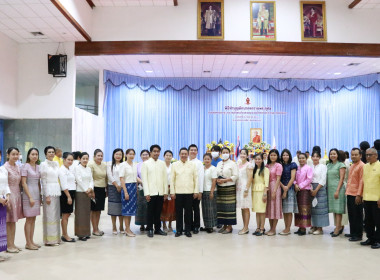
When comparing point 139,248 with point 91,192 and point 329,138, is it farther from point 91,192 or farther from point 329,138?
point 329,138

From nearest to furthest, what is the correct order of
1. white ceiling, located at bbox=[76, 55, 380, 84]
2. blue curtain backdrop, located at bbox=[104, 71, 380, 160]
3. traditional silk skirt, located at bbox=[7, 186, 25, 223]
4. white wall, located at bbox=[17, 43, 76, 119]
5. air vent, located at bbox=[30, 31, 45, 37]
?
traditional silk skirt, located at bbox=[7, 186, 25, 223] < air vent, located at bbox=[30, 31, 45, 37] < white wall, located at bbox=[17, 43, 76, 119] < white ceiling, located at bbox=[76, 55, 380, 84] < blue curtain backdrop, located at bbox=[104, 71, 380, 160]

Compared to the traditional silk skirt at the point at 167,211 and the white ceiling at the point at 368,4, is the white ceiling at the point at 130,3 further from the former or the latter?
the traditional silk skirt at the point at 167,211

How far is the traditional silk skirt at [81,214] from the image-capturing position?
18.0 ft

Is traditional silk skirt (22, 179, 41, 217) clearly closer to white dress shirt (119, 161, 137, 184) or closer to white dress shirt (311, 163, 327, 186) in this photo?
white dress shirt (119, 161, 137, 184)

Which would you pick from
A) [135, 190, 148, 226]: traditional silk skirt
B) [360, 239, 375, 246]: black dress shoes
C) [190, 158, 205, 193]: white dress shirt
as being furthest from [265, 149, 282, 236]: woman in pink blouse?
[135, 190, 148, 226]: traditional silk skirt

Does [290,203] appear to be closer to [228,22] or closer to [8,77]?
[228,22]

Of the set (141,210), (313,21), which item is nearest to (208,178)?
(141,210)

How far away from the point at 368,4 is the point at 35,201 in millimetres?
9218

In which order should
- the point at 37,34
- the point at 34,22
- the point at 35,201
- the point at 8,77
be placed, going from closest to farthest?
the point at 35,201 → the point at 34,22 → the point at 37,34 → the point at 8,77

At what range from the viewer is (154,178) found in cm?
577

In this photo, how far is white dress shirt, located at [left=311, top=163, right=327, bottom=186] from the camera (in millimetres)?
5871

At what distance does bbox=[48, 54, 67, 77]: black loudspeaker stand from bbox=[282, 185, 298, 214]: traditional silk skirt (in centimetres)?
644

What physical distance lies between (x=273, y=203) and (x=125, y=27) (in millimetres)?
6237

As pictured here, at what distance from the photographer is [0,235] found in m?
4.34
